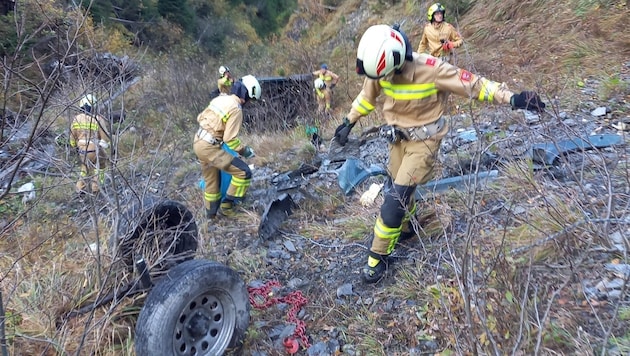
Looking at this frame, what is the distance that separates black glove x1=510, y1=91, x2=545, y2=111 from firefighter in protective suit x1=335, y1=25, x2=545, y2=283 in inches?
0.6

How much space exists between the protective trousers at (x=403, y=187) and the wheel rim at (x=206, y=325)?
1143 millimetres

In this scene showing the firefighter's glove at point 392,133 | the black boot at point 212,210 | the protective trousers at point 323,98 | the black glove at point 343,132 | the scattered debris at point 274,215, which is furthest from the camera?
the protective trousers at point 323,98

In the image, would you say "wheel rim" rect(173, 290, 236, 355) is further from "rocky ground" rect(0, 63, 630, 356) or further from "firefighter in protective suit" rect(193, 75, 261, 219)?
"firefighter in protective suit" rect(193, 75, 261, 219)

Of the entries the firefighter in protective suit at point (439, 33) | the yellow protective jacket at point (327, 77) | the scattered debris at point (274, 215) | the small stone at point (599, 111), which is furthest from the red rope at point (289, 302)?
the yellow protective jacket at point (327, 77)

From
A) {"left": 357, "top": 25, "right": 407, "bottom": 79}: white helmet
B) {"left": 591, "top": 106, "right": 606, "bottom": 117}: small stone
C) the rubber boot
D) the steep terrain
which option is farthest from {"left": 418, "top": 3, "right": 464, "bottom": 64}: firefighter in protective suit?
{"left": 357, "top": 25, "right": 407, "bottom": 79}: white helmet

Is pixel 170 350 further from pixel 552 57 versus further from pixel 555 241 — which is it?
pixel 552 57

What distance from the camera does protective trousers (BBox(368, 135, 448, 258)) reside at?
10.6ft

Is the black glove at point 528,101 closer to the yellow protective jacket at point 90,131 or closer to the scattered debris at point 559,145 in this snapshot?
the scattered debris at point 559,145

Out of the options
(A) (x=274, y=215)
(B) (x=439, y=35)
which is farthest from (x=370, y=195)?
(B) (x=439, y=35)

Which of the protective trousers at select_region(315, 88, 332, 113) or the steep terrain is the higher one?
the steep terrain

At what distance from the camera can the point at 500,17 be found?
1008cm

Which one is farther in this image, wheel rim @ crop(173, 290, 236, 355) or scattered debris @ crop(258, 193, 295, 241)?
scattered debris @ crop(258, 193, 295, 241)

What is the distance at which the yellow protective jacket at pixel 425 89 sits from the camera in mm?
3062

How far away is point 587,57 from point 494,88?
512 centimetres
